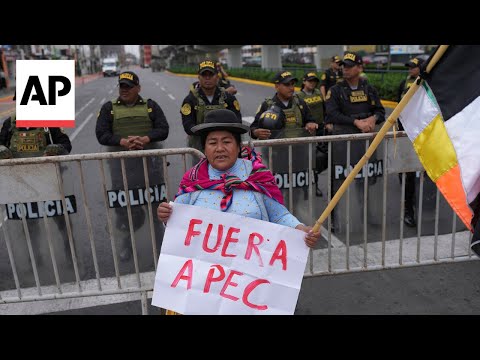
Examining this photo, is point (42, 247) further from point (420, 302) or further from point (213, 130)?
point (420, 302)

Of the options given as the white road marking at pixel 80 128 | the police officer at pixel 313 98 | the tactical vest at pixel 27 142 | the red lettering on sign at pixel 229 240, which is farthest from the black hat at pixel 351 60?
the white road marking at pixel 80 128

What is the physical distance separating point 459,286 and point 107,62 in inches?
2982

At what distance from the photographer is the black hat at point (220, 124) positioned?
251cm

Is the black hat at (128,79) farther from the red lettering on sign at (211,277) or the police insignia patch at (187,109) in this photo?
the red lettering on sign at (211,277)

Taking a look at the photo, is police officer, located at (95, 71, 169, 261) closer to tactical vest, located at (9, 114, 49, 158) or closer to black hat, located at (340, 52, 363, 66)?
tactical vest, located at (9, 114, 49, 158)

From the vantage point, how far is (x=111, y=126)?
495cm

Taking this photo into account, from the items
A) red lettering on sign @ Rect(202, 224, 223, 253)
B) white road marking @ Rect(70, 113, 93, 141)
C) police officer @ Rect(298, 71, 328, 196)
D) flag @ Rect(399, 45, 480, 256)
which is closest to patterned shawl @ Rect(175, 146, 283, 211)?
red lettering on sign @ Rect(202, 224, 223, 253)

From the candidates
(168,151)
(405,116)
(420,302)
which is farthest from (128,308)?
(405,116)

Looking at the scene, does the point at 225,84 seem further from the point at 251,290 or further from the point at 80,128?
the point at 251,290

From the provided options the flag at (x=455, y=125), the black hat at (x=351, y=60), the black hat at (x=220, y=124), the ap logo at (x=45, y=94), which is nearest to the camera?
the flag at (x=455, y=125)

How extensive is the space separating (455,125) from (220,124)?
1.32 meters

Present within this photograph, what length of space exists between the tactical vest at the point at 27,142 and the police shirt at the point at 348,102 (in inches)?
128

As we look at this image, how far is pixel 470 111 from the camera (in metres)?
2.46

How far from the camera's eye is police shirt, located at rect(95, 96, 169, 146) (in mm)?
4824
